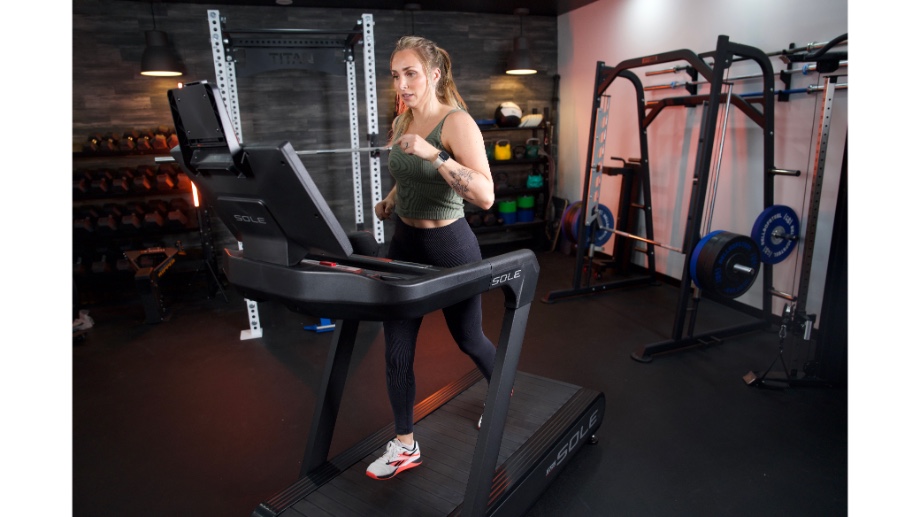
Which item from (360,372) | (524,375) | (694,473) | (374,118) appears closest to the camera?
(694,473)

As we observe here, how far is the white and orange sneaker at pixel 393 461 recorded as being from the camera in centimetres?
179

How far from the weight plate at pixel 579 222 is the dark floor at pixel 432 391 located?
602 mm

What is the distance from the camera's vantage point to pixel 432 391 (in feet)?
8.95

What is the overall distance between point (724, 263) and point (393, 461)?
210cm

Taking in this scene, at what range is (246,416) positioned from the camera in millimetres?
2539

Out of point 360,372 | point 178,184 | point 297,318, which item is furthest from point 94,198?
point 360,372

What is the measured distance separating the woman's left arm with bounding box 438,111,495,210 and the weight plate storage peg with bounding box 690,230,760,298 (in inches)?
74.0

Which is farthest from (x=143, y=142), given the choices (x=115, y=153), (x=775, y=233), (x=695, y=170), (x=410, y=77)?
(x=775, y=233)

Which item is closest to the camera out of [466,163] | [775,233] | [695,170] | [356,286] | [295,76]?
[356,286]

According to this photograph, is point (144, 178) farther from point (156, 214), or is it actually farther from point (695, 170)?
point (695, 170)

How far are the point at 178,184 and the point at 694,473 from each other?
422cm

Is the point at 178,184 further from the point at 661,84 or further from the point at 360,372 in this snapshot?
the point at 661,84

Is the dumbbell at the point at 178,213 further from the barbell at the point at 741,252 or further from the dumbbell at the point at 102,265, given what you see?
the barbell at the point at 741,252

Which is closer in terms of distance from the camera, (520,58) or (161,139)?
(161,139)
